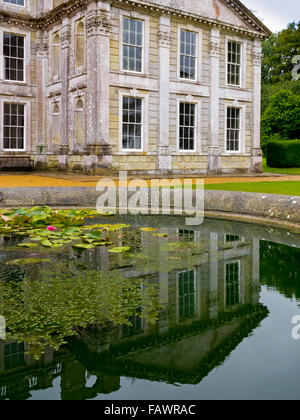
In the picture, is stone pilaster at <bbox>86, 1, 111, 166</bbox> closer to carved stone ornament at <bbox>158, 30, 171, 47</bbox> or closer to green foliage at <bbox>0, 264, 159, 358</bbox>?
carved stone ornament at <bbox>158, 30, 171, 47</bbox>

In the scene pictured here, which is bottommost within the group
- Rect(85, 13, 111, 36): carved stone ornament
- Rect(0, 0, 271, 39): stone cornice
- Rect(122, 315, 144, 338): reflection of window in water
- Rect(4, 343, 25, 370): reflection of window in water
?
Rect(4, 343, 25, 370): reflection of window in water

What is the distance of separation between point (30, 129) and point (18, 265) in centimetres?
1953

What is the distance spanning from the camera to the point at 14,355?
10.4 ft

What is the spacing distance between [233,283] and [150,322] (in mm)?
1422

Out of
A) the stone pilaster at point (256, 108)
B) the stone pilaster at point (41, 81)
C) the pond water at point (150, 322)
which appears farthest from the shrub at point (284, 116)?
the pond water at point (150, 322)

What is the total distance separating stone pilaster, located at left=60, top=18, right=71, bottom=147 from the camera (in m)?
21.3

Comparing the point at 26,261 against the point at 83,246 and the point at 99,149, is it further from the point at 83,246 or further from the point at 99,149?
the point at 99,149

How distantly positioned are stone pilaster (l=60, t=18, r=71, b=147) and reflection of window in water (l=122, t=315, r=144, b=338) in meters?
18.6

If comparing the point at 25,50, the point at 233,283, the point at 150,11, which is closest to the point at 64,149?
the point at 25,50

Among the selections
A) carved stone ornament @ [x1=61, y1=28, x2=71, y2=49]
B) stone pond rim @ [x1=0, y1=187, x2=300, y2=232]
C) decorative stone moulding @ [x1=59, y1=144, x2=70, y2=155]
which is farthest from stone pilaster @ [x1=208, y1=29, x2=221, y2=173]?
stone pond rim @ [x1=0, y1=187, x2=300, y2=232]

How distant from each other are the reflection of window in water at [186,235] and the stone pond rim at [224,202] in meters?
1.58

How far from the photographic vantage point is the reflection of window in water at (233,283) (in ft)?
14.4

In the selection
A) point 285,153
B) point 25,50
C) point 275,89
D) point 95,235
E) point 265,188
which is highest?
point 275,89
